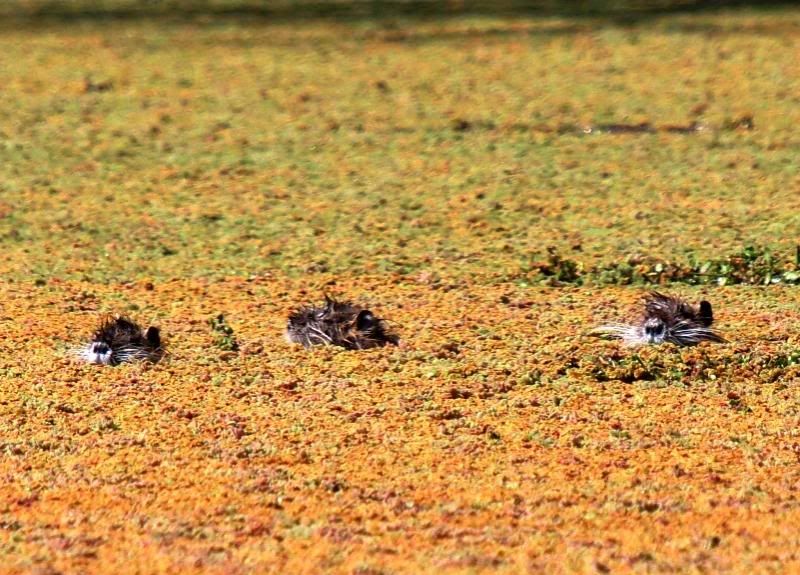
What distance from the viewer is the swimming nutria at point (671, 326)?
6773mm

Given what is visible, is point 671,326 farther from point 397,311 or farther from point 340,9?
point 340,9

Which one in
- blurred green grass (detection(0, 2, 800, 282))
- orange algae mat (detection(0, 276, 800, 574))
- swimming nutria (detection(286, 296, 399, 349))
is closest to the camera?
orange algae mat (detection(0, 276, 800, 574))

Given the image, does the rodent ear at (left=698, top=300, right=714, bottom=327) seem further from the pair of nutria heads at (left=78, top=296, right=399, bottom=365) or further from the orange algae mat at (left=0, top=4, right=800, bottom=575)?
the pair of nutria heads at (left=78, top=296, right=399, bottom=365)

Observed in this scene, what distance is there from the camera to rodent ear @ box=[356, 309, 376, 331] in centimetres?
685

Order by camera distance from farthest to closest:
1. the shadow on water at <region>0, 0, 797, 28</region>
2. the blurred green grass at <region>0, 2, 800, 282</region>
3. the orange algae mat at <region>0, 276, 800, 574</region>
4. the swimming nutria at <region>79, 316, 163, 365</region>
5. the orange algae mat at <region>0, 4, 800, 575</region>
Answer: the shadow on water at <region>0, 0, 797, 28</region> < the blurred green grass at <region>0, 2, 800, 282</region> < the swimming nutria at <region>79, 316, 163, 365</region> < the orange algae mat at <region>0, 4, 800, 575</region> < the orange algae mat at <region>0, 276, 800, 574</region>

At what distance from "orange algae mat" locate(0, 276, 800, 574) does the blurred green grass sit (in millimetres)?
1167

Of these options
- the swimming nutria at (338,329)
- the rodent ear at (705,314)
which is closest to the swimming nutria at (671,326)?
the rodent ear at (705,314)

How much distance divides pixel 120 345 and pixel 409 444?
1.49 m

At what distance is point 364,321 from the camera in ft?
22.5

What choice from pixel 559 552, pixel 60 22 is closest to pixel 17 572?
pixel 559 552

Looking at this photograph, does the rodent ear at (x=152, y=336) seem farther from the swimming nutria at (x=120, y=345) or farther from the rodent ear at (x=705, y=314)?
the rodent ear at (x=705, y=314)

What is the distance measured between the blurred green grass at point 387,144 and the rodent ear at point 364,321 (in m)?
1.47

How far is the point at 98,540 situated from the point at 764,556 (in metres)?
1.89

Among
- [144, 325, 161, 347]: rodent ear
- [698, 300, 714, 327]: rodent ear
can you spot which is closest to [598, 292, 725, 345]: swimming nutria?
[698, 300, 714, 327]: rodent ear
